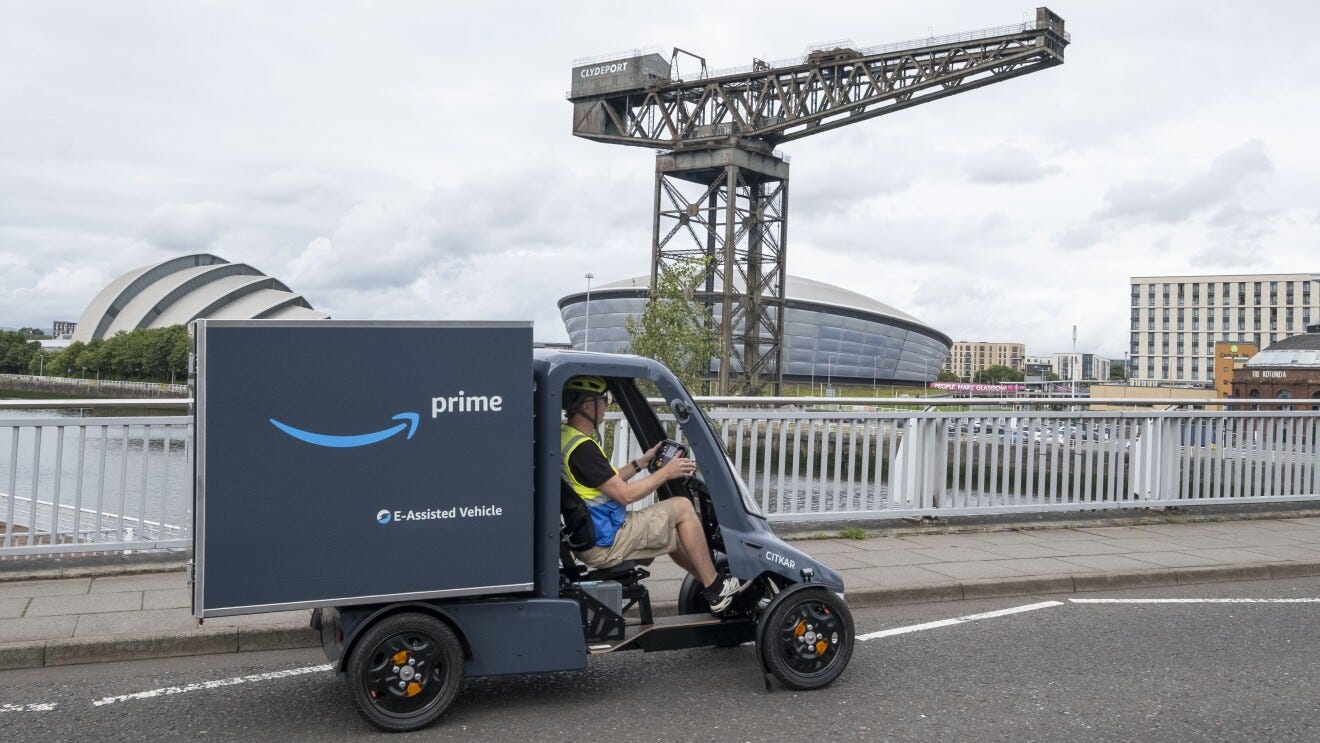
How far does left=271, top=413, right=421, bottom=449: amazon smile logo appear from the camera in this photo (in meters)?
4.78

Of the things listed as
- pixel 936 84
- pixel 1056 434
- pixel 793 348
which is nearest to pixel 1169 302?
pixel 793 348

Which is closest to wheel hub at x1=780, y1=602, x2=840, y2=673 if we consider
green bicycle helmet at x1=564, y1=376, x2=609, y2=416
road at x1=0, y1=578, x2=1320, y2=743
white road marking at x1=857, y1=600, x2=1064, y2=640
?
road at x1=0, y1=578, x2=1320, y2=743

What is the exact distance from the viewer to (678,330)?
4353 centimetres

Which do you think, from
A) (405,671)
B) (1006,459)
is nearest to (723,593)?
(405,671)

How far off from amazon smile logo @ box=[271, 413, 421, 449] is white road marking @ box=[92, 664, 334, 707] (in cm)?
175

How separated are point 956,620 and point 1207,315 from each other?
162 meters

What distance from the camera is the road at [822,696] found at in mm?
5016

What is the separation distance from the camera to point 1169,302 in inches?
6073

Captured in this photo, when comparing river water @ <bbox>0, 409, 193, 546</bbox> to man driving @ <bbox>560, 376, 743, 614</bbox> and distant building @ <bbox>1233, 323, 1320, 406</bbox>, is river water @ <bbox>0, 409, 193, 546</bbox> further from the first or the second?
distant building @ <bbox>1233, 323, 1320, 406</bbox>

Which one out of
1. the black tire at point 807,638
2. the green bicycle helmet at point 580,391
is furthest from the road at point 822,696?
the green bicycle helmet at point 580,391

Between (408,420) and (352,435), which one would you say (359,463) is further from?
(408,420)

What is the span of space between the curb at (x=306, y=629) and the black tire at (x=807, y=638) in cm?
134

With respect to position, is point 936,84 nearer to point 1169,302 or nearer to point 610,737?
point 610,737

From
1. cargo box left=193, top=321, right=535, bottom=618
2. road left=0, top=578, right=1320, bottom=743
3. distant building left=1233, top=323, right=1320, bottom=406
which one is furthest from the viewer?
distant building left=1233, top=323, right=1320, bottom=406
